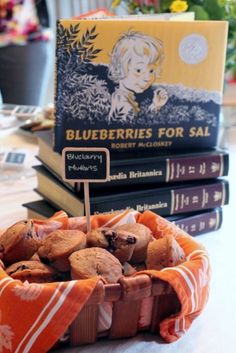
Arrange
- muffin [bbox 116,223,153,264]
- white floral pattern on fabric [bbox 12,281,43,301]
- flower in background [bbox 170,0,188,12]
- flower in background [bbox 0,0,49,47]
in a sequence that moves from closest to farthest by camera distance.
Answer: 1. white floral pattern on fabric [bbox 12,281,43,301]
2. muffin [bbox 116,223,153,264]
3. flower in background [bbox 170,0,188,12]
4. flower in background [bbox 0,0,49,47]

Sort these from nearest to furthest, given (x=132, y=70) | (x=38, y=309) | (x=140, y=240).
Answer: (x=38, y=309) → (x=140, y=240) → (x=132, y=70)

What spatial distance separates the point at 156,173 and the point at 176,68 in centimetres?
19

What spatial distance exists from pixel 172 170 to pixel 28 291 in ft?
1.41

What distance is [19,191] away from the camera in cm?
120

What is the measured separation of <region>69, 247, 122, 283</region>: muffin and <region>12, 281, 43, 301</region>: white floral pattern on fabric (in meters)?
0.05

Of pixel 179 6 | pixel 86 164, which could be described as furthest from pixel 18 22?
pixel 86 164

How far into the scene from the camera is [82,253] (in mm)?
645

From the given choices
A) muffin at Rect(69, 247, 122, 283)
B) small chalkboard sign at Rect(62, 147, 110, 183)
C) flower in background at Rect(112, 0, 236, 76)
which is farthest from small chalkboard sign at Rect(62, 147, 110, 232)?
flower in background at Rect(112, 0, 236, 76)

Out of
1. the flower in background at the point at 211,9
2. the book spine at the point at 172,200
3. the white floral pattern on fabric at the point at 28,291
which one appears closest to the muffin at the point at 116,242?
the white floral pattern on fabric at the point at 28,291

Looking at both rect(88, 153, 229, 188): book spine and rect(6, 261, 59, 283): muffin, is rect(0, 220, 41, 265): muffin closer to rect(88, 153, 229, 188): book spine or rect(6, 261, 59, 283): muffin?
rect(6, 261, 59, 283): muffin

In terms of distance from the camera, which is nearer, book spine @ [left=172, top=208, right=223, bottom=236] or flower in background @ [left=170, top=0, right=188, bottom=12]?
book spine @ [left=172, top=208, right=223, bottom=236]

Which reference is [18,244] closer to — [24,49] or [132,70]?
[132,70]

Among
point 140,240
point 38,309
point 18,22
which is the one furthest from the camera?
point 18,22

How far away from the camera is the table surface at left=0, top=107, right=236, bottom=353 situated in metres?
0.69
